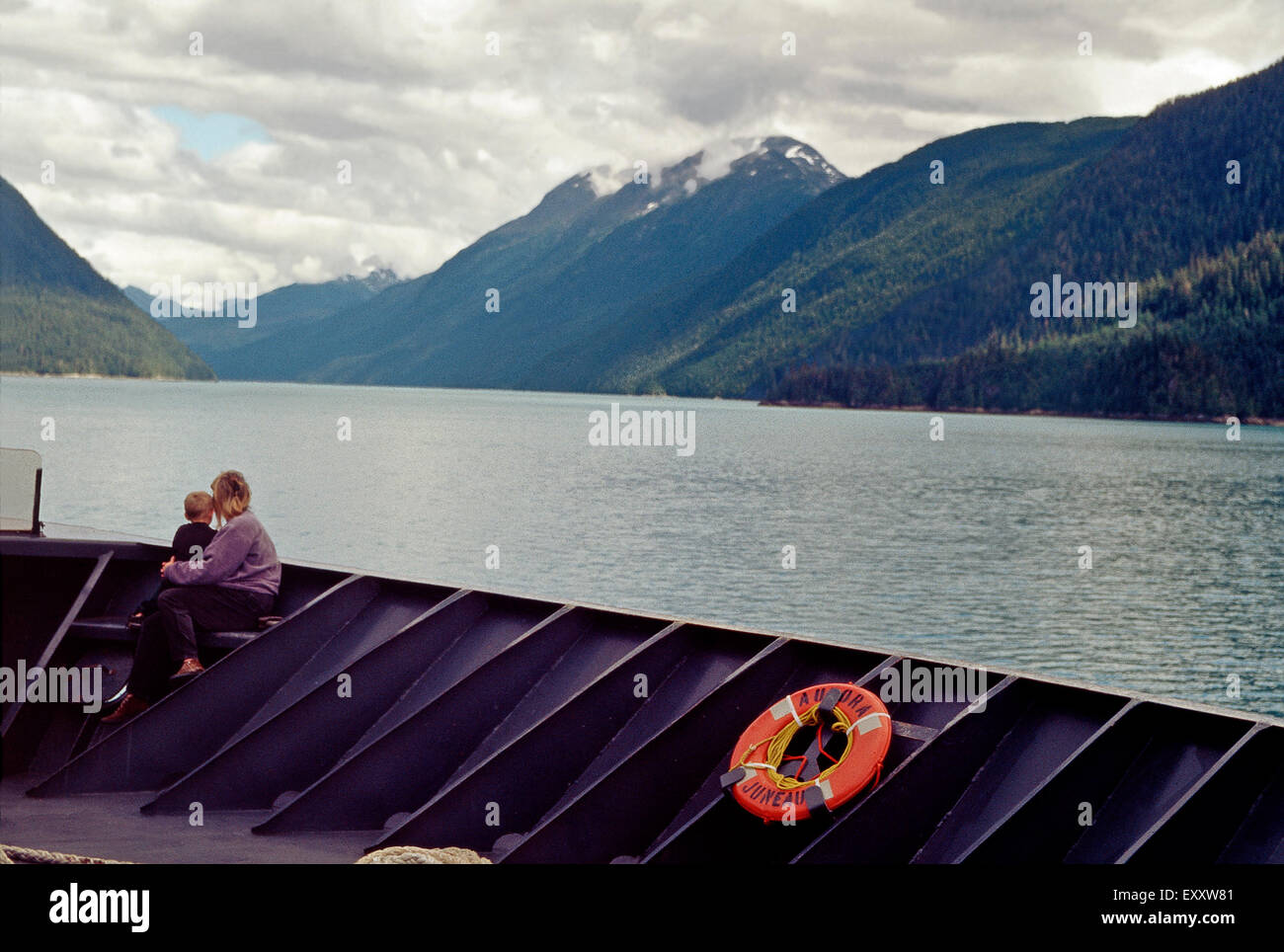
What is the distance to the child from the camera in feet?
33.0

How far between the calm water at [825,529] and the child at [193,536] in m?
13.7

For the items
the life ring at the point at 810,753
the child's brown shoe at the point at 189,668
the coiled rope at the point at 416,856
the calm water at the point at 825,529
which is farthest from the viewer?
the calm water at the point at 825,529

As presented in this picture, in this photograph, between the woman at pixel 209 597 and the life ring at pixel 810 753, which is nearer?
the life ring at pixel 810 753

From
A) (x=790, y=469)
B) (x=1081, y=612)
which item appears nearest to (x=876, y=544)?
(x=1081, y=612)

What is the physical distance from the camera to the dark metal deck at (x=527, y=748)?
6469 mm

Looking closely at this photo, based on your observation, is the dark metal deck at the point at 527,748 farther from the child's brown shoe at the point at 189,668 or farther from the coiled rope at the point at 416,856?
the coiled rope at the point at 416,856

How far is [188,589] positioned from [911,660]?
5.18 meters

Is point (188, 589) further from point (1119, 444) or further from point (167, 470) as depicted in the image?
point (1119, 444)
